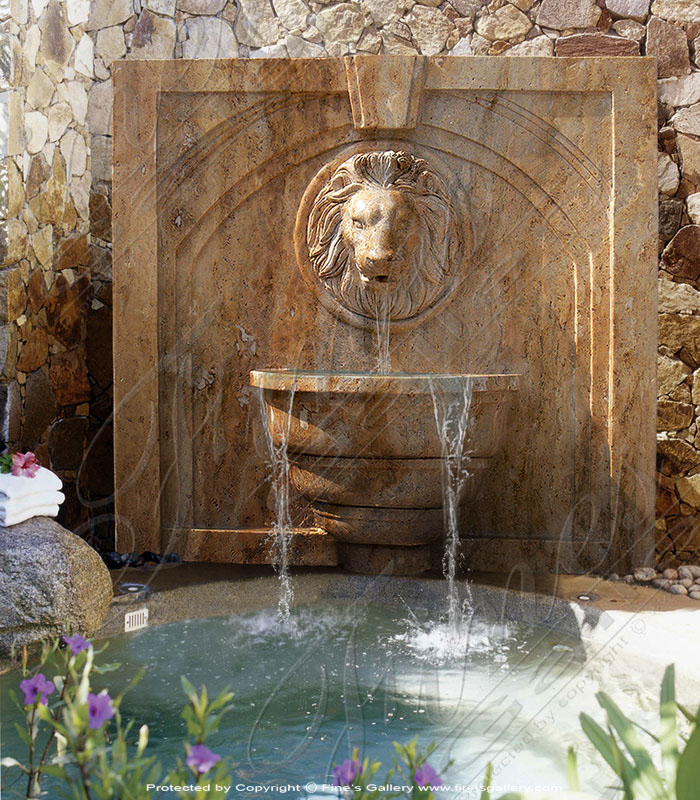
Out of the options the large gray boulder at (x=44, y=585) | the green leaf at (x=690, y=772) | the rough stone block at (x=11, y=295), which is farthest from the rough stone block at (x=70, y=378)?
the green leaf at (x=690, y=772)

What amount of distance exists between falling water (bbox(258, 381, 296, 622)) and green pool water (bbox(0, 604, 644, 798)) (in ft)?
0.67

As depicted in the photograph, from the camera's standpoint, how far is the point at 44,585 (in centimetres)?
278

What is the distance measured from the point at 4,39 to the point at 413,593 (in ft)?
9.02

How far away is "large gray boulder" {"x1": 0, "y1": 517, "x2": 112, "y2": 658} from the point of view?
107 inches

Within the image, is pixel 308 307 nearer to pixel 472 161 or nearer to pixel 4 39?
pixel 472 161

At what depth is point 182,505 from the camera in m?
3.96

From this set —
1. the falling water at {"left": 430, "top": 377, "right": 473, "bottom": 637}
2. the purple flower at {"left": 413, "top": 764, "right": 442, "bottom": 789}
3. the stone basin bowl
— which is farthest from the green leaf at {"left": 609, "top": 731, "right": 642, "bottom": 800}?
the stone basin bowl

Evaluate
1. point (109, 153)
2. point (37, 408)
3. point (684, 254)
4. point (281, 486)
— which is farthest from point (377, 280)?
point (109, 153)

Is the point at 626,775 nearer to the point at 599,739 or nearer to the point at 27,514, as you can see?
the point at 599,739

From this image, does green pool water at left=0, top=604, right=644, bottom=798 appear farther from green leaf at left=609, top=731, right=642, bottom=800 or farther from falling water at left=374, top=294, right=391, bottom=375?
falling water at left=374, top=294, right=391, bottom=375

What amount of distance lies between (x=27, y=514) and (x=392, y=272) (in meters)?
1.66

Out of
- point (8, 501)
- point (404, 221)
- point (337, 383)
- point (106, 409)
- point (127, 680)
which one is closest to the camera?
point (127, 680)

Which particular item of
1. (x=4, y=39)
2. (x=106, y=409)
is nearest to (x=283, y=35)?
(x=4, y=39)

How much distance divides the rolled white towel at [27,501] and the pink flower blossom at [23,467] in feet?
0.25
